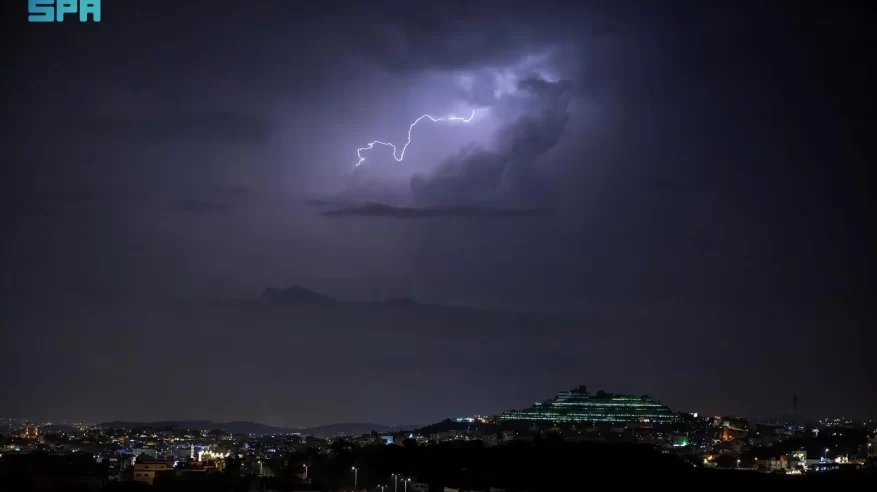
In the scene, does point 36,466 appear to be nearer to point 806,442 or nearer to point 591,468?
point 591,468

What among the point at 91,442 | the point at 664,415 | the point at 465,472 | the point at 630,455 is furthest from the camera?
the point at 664,415

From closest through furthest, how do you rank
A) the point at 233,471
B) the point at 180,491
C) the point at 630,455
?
the point at 180,491 → the point at 233,471 → the point at 630,455

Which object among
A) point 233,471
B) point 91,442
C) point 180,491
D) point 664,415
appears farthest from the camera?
point 664,415

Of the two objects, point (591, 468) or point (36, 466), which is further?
point (591, 468)

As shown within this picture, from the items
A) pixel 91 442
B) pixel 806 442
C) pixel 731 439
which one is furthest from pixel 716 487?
pixel 91 442

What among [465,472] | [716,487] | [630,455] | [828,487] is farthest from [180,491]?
[630,455]

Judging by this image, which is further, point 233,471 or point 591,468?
point 591,468

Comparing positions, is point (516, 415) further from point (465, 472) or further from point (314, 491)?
point (314, 491)
